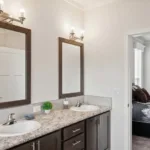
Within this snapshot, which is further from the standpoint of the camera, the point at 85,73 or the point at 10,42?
the point at 85,73

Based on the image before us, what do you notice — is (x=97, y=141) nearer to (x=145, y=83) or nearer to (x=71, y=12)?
(x=71, y=12)

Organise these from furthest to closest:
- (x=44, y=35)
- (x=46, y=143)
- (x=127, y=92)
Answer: (x=127, y=92) → (x=44, y=35) → (x=46, y=143)

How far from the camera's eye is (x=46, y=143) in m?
1.83

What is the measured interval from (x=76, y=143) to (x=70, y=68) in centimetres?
128

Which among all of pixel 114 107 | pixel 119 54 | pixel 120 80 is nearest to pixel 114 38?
pixel 119 54

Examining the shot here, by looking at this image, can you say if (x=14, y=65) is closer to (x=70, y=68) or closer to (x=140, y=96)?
(x=70, y=68)

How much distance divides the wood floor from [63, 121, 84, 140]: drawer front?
5.15 feet

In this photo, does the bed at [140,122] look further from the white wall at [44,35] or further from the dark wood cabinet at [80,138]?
the white wall at [44,35]

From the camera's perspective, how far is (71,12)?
3.12 meters

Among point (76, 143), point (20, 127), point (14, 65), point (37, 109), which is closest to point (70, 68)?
point (37, 109)

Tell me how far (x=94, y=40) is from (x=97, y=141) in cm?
174

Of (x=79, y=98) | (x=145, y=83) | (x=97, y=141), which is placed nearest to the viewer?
(x=97, y=141)

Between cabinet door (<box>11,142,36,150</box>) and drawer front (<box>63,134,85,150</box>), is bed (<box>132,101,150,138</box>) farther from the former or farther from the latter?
cabinet door (<box>11,142,36,150</box>)

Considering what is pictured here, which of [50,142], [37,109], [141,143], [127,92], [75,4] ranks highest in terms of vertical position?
[75,4]
